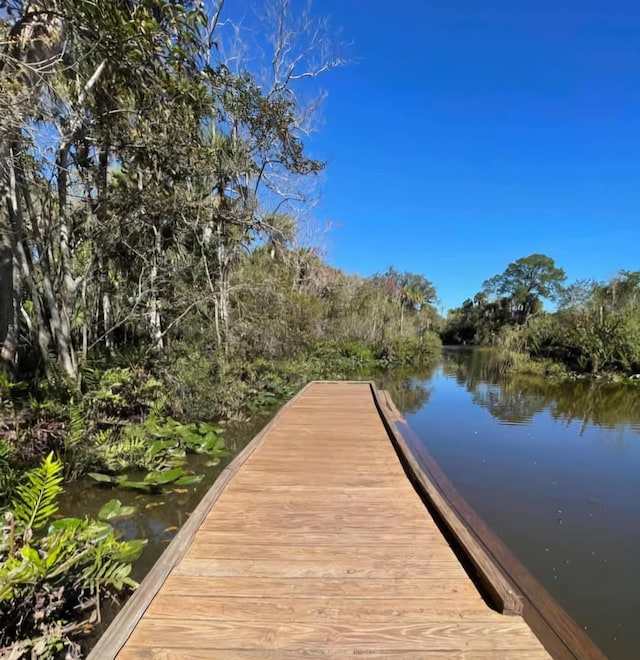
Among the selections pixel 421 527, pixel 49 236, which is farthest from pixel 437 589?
pixel 49 236

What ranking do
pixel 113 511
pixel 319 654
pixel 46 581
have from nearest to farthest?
pixel 319 654
pixel 46 581
pixel 113 511

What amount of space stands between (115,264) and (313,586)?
7.56 metres

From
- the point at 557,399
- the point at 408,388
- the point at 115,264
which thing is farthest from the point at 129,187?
the point at 557,399

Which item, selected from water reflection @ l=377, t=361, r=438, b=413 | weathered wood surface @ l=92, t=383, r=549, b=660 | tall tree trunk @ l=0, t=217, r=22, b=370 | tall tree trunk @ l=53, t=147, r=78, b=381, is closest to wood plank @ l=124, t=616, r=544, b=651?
weathered wood surface @ l=92, t=383, r=549, b=660

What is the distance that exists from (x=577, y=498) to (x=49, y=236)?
8632mm

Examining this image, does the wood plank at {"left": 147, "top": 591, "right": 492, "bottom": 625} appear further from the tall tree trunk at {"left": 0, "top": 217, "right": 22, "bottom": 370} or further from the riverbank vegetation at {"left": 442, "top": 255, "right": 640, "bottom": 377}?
the riverbank vegetation at {"left": 442, "top": 255, "right": 640, "bottom": 377}

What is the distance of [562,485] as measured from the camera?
6016mm

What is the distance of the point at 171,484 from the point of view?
509 centimetres

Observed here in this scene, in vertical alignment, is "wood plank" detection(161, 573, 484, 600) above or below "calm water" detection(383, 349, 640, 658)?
above

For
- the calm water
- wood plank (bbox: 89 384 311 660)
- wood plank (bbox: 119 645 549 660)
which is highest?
wood plank (bbox: 89 384 311 660)

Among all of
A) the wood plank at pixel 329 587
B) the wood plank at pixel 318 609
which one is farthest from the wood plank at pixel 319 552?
the wood plank at pixel 318 609

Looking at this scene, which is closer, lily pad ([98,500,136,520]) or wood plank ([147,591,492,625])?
wood plank ([147,591,492,625])

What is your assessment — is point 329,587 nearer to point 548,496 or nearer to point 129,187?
point 548,496

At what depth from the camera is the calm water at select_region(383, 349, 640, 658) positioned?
3545 millimetres
